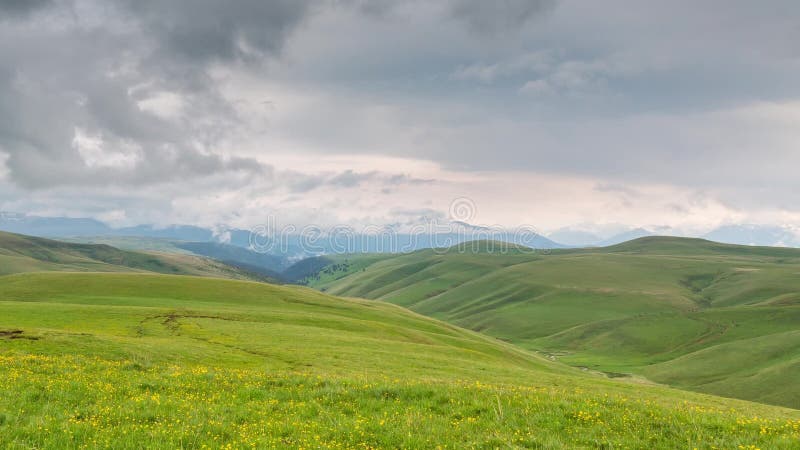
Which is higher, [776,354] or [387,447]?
[387,447]

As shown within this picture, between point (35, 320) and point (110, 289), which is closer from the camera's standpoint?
point (35, 320)

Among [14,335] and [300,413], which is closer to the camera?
[300,413]

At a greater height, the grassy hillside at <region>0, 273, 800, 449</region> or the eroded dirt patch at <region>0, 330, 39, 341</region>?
the grassy hillside at <region>0, 273, 800, 449</region>

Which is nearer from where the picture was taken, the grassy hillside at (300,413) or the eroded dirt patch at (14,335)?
the grassy hillside at (300,413)

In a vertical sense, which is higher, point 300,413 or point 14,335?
point 300,413

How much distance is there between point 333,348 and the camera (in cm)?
5153

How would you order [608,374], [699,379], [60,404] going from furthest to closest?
[608,374] → [699,379] → [60,404]

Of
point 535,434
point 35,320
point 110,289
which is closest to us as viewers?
point 535,434

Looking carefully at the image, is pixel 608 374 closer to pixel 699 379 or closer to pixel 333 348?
pixel 699 379

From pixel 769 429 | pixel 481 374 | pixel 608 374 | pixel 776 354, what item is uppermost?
pixel 769 429

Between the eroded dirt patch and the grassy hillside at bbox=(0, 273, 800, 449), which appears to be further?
the eroded dirt patch

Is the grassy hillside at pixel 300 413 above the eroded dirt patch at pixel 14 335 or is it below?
above

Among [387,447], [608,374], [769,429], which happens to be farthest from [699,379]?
[387,447]

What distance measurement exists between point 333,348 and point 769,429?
1638 inches
